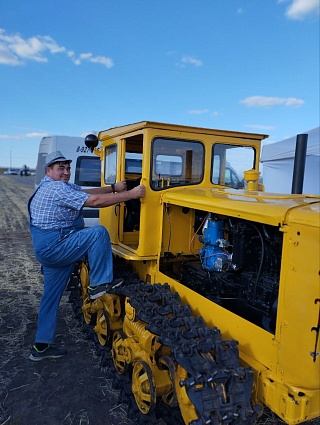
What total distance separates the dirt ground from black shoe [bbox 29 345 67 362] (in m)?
0.05

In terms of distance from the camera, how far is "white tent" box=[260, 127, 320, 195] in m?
11.6

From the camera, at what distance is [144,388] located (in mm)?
3084

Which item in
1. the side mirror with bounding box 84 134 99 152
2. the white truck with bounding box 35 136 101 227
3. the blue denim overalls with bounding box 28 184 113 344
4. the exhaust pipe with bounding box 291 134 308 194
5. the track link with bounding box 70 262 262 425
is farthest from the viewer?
the white truck with bounding box 35 136 101 227

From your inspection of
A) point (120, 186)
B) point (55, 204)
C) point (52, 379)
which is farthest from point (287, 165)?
point (52, 379)

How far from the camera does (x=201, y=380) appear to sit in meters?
2.31

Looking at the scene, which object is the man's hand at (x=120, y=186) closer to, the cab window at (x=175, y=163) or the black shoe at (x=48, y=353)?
the cab window at (x=175, y=163)

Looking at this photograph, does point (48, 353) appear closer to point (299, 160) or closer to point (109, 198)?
point (109, 198)

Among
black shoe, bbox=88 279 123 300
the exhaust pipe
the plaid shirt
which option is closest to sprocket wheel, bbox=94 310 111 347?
black shoe, bbox=88 279 123 300

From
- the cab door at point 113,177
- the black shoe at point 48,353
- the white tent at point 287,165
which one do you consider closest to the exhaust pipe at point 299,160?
the cab door at point 113,177

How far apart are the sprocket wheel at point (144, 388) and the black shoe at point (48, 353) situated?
1.42 meters

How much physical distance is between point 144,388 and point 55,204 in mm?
2035

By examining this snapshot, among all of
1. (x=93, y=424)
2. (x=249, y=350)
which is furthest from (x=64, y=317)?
(x=249, y=350)

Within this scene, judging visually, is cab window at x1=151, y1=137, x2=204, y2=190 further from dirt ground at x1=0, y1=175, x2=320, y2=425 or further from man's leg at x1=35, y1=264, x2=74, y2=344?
dirt ground at x1=0, y1=175, x2=320, y2=425

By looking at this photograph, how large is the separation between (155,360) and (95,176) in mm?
8002
